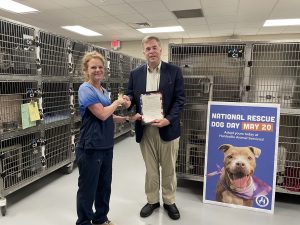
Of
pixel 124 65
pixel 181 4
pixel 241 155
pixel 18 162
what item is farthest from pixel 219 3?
pixel 18 162

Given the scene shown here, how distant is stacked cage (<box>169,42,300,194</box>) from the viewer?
103 inches

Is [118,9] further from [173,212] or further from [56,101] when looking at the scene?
[173,212]

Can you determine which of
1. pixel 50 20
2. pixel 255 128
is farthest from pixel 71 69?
pixel 50 20

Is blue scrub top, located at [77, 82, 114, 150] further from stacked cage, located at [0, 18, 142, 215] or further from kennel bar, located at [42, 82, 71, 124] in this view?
kennel bar, located at [42, 82, 71, 124]

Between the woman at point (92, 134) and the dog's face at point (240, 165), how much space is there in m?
1.28

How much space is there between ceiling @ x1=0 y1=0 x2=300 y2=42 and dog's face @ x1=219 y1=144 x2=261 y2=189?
12.9 feet

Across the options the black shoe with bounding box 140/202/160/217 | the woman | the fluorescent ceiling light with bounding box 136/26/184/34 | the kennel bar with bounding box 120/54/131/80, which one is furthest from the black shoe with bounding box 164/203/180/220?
the fluorescent ceiling light with bounding box 136/26/184/34

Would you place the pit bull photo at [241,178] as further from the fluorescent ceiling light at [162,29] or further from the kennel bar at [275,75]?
the fluorescent ceiling light at [162,29]

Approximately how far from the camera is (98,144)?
1879 mm

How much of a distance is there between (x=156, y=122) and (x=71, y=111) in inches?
66.5

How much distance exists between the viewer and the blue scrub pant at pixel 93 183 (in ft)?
6.20

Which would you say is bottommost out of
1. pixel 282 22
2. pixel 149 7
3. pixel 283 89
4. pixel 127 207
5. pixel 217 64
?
pixel 127 207

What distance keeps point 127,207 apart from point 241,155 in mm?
1271

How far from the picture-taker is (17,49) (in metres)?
2.63
